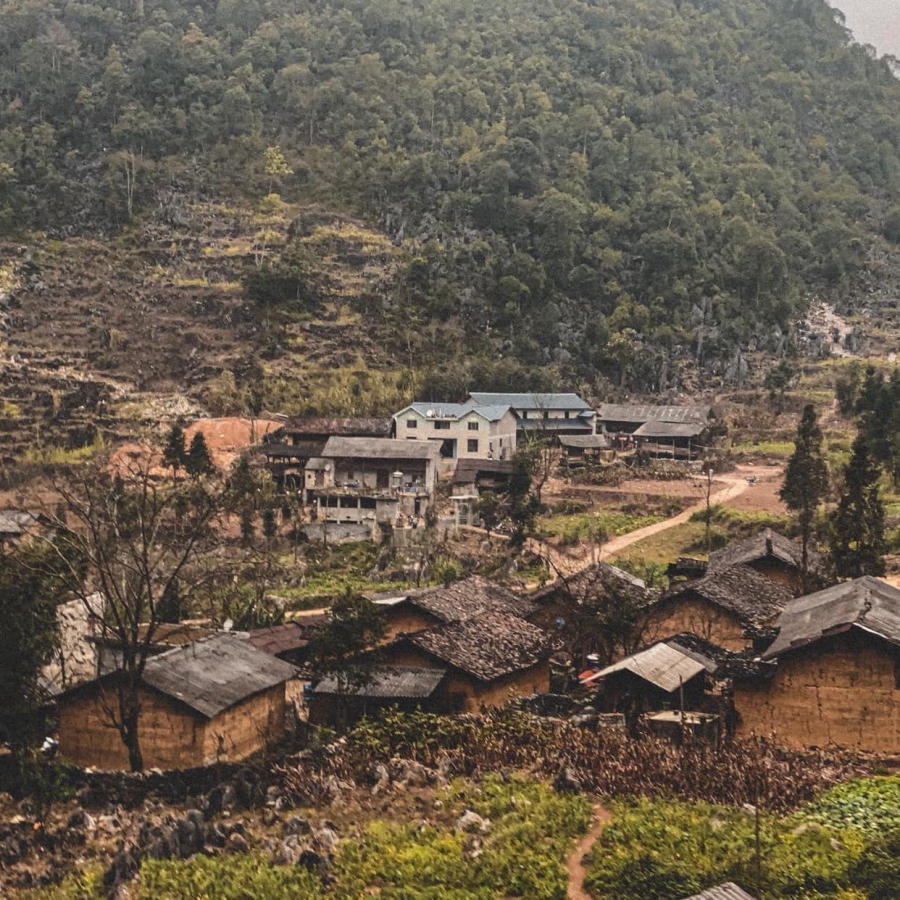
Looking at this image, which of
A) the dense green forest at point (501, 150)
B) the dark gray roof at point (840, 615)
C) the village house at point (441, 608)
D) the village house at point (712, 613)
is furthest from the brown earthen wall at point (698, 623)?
the dense green forest at point (501, 150)

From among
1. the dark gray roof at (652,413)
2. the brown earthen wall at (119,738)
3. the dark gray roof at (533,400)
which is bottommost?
the brown earthen wall at (119,738)

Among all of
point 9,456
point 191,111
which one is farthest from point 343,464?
point 191,111

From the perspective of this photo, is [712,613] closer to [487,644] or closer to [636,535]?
[487,644]

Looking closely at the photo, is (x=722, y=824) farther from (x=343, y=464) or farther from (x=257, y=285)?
(x=257, y=285)

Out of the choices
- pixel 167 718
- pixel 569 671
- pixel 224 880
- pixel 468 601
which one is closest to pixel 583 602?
pixel 569 671

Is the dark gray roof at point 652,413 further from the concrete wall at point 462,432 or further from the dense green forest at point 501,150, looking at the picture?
the dense green forest at point 501,150

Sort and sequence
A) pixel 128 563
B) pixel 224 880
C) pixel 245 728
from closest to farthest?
pixel 224 880, pixel 245 728, pixel 128 563
